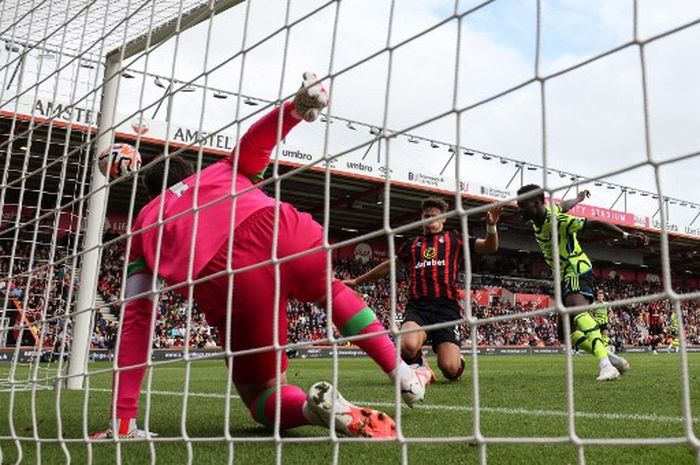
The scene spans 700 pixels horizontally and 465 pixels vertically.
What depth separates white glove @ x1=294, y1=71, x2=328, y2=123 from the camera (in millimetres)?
2438

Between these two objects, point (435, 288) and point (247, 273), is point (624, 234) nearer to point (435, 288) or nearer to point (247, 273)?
point (435, 288)

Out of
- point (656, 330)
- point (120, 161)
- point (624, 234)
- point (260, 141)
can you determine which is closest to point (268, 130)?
point (260, 141)

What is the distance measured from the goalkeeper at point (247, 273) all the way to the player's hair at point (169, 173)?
0.17 meters

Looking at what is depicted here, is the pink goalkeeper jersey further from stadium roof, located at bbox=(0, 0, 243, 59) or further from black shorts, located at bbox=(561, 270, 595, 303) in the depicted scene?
black shorts, located at bbox=(561, 270, 595, 303)

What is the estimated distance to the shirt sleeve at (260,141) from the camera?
273 cm

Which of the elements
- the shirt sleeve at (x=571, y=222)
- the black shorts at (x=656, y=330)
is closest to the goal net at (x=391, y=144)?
the shirt sleeve at (x=571, y=222)

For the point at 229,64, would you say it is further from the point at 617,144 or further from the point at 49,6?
the point at 49,6

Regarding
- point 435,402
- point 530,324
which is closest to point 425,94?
point 435,402

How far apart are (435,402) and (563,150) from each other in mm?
2956

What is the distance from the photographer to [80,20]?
166 inches

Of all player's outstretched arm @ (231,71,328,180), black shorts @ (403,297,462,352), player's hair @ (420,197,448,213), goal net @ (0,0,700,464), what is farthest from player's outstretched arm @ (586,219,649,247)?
player's outstretched arm @ (231,71,328,180)

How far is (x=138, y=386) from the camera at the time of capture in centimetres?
291

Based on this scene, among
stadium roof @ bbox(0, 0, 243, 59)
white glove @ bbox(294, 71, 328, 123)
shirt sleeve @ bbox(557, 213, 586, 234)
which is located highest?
stadium roof @ bbox(0, 0, 243, 59)

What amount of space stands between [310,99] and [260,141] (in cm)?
37
